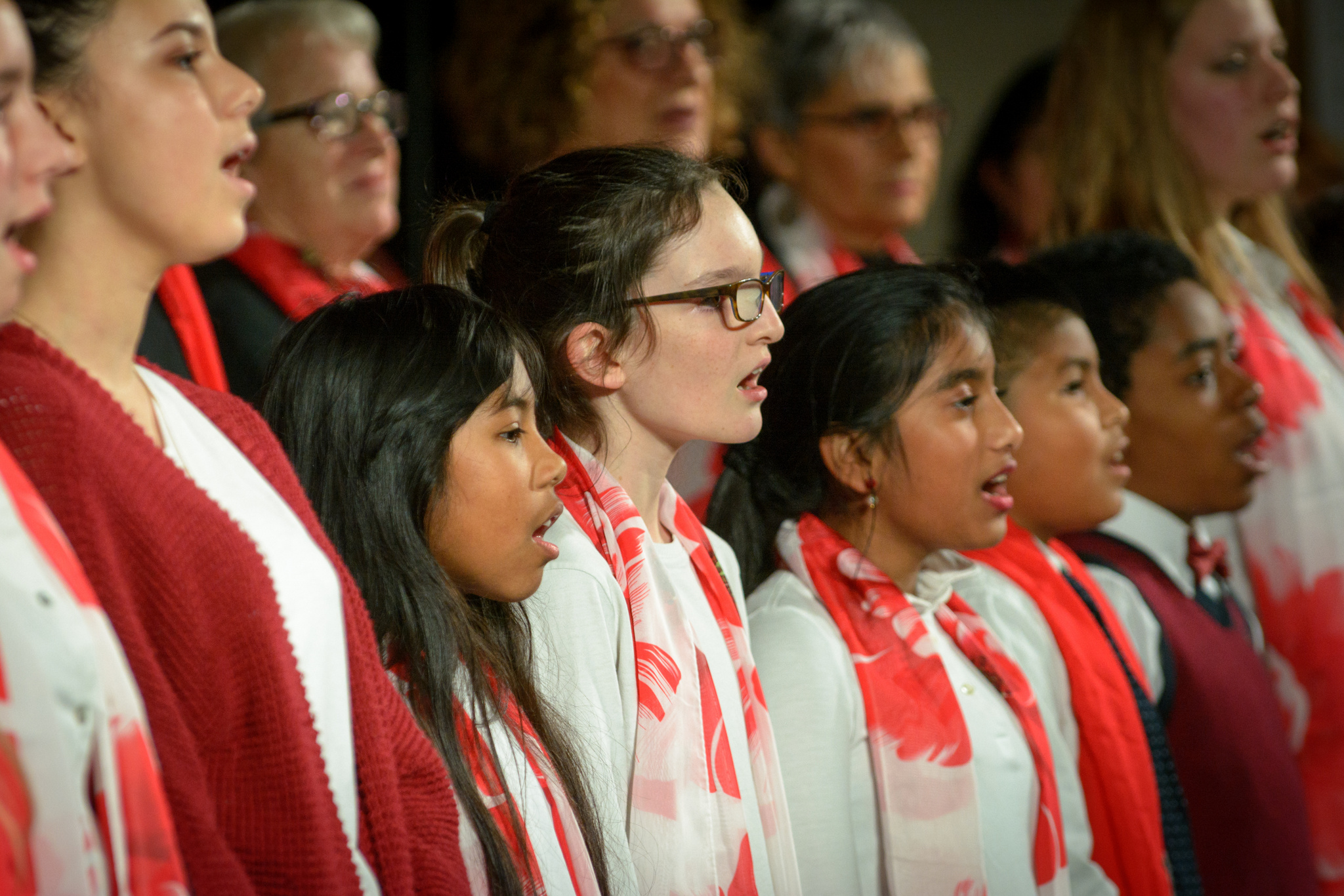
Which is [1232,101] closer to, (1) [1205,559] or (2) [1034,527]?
(1) [1205,559]

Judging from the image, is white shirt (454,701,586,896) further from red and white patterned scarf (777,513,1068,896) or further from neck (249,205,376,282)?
neck (249,205,376,282)

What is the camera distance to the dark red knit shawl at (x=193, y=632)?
119 cm

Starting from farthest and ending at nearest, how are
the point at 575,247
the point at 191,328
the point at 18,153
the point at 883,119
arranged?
the point at 883,119 < the point at 191,328 < the point at 575,247 < the point at 18,153

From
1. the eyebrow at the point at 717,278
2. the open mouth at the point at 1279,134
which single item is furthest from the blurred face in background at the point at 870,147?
the eyebrow at the point at 717,278

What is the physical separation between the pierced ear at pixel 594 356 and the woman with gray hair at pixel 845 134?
5.10ft

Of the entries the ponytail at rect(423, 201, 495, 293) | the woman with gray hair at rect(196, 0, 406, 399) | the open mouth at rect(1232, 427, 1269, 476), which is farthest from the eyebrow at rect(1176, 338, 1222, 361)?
the woman with gray hair at rect(196, 0, 406, 399)

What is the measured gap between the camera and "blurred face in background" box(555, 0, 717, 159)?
3213mm

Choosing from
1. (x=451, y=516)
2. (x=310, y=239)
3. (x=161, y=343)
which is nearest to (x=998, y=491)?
(x=451, y=516)

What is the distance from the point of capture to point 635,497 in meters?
1.93

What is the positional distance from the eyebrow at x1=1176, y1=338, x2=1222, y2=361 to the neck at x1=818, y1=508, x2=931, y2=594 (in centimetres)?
84

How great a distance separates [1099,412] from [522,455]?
1.20m

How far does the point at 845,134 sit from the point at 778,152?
21 cm

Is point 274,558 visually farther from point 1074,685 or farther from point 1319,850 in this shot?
point 1319,850

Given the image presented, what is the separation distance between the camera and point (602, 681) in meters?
1.71
